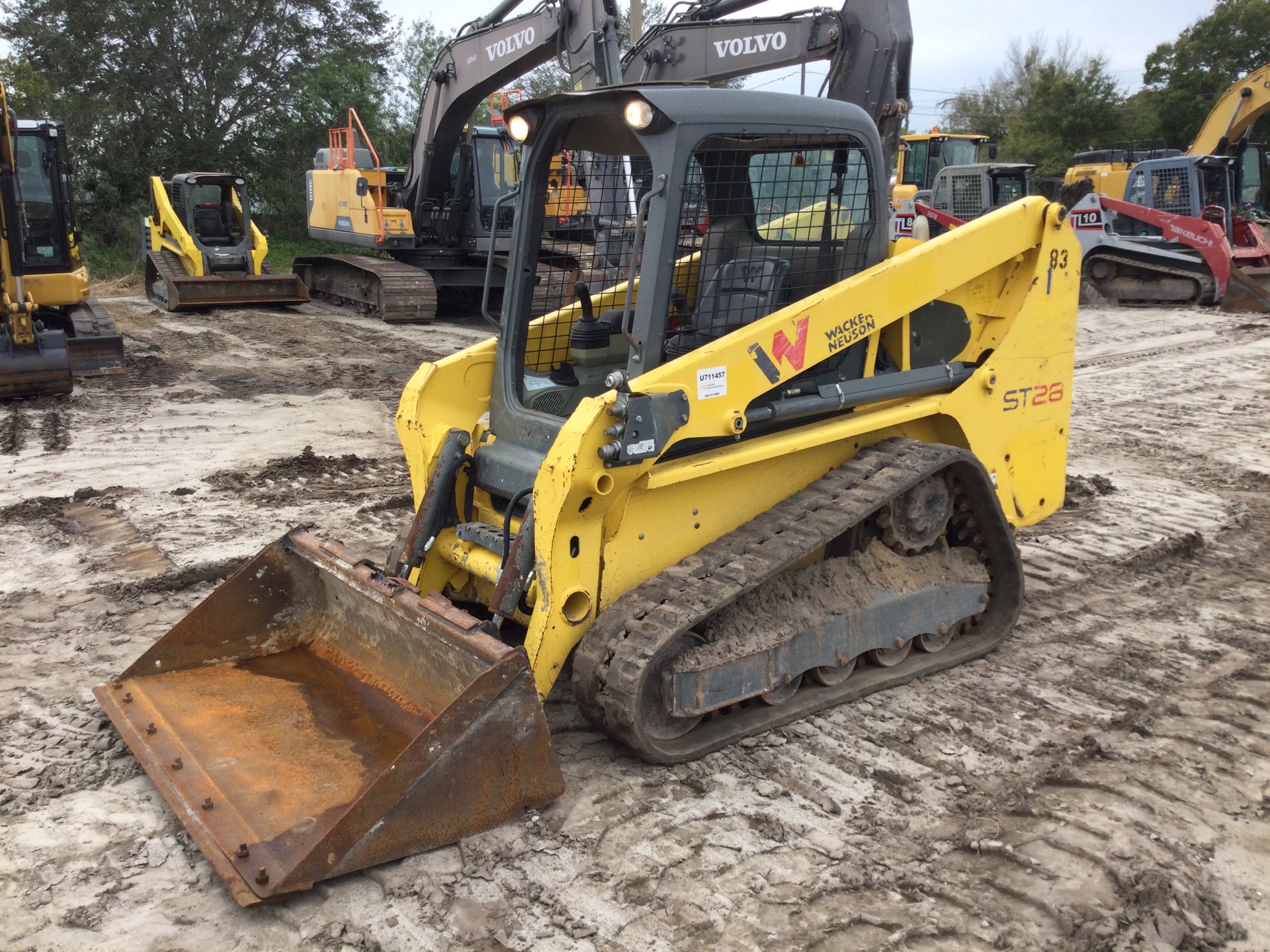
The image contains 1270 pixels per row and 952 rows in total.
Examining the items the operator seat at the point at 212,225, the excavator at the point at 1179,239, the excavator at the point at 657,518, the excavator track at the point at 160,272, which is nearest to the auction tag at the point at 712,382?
the excavator at the point at 657,518

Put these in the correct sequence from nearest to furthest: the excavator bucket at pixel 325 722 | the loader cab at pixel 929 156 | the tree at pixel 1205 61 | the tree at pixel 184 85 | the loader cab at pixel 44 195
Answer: the excavator bucket at pixel 325 722 → the loader cab at pixel 44 195 → the loader cab at pixel 929 156 → the tree at pixel 184 85 → the tree at pixel 1205 61

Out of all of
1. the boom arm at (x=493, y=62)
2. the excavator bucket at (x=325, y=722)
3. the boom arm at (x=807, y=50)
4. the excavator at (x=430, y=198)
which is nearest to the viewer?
the excavator bucket at (x=325, y=722)

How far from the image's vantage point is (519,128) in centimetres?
378

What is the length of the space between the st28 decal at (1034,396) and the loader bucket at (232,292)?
481 inches

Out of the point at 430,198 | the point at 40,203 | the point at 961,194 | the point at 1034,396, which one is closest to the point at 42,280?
the point at 40,203

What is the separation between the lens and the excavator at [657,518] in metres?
3.04

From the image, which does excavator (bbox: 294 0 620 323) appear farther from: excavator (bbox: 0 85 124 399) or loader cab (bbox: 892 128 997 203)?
loader cab (bbox: 892 128 997 203)

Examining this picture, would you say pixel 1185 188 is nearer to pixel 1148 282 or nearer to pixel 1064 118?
pixel 1148 282

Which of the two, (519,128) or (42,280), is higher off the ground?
(519,128)

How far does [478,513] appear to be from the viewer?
→ 4047 mm

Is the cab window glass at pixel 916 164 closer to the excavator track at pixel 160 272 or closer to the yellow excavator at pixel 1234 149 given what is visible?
the yellow excavator at pixel 1234 149

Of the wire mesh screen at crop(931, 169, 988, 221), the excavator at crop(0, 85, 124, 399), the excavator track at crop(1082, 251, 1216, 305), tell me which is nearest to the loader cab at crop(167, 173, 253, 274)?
the excavator at crop(0, 85, 124, 399)

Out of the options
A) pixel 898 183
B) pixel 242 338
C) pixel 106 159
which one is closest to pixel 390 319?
pixel 242 338

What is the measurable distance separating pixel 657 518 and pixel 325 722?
1.22 meters
